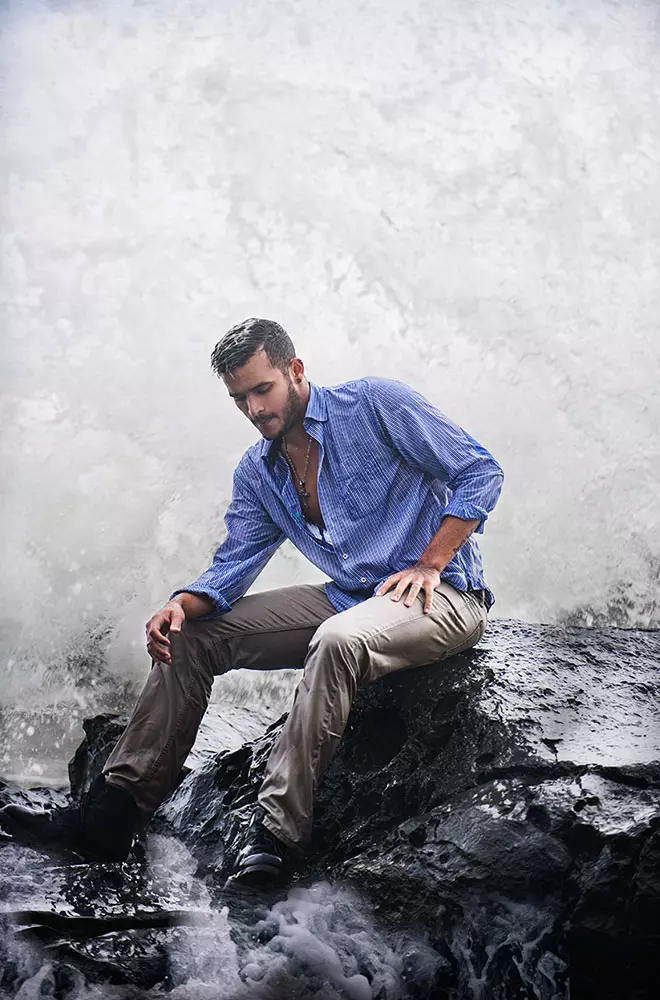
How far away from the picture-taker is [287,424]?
2.69 metres

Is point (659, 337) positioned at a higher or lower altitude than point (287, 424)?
lower

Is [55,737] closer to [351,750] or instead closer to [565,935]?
[351,750]

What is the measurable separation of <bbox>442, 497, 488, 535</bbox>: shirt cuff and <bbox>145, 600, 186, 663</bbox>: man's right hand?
0.76m

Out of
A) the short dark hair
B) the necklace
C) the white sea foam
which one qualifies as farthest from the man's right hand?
the white sea foam

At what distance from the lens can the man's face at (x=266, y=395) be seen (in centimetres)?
262

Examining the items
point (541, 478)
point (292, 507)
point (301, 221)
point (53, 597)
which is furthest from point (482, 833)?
point (301, 221)

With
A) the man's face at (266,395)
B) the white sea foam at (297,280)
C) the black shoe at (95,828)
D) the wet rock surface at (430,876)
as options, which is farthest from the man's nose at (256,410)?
the white sea foam at (297,280)

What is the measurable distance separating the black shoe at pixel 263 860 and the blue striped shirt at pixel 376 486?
2.22ft

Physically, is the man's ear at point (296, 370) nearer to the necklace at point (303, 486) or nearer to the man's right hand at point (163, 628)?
the necklace at point (303, 486)

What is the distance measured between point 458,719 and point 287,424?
927mm

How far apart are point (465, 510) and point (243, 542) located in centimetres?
71

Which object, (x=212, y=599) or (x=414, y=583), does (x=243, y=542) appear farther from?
(x=414, y=583)

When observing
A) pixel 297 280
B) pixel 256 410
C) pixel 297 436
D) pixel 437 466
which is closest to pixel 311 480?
pixel 297 436

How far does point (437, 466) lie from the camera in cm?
254
